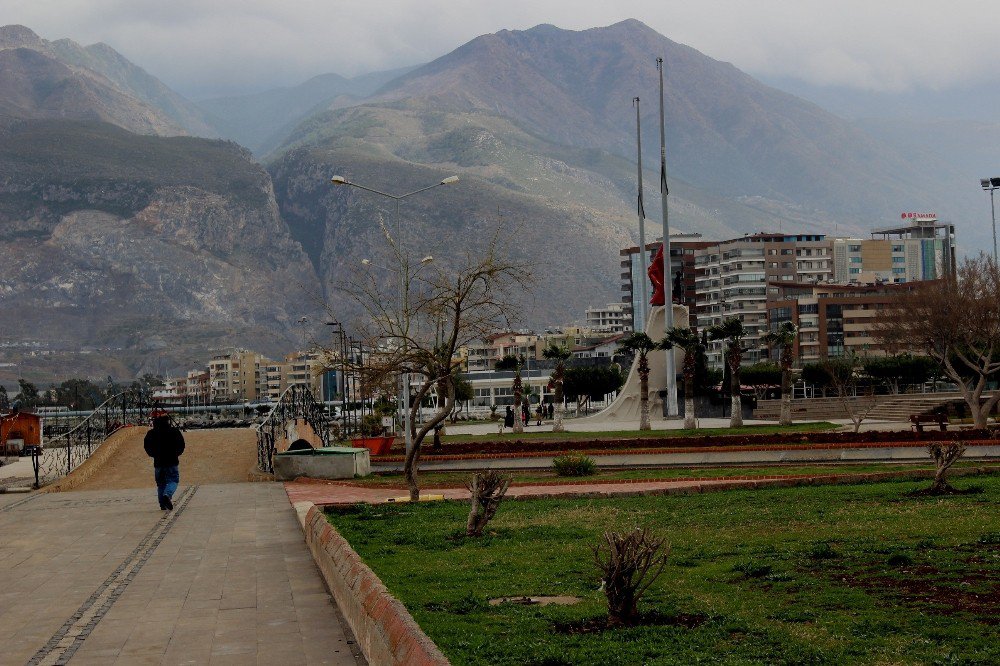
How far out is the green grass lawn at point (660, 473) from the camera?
23.7m

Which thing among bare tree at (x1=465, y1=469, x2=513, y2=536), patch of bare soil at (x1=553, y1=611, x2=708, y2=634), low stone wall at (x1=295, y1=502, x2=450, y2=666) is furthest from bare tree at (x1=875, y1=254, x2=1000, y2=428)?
patch of bare soil at (x1=553, y1=611, x2=708, y2=634)

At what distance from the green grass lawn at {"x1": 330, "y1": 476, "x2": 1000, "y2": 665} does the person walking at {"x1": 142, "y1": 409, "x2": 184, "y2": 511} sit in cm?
522

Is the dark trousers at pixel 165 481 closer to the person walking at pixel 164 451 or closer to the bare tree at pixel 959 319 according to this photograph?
the person walking at pixel 164 451

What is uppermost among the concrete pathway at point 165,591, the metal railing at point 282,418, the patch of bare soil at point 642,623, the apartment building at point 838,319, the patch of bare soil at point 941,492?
the apartment building at point 838,319

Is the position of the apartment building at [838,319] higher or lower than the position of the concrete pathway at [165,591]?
higher

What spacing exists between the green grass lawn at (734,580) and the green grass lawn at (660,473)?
736 centimetres

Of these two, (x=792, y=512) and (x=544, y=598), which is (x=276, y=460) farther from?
(x=544, y=598)

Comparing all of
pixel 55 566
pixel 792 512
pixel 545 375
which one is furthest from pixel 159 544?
pixel 545 375

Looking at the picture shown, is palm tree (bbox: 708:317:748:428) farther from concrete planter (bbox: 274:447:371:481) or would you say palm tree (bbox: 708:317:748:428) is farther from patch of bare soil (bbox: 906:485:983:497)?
patch of bare soil (bbox: 906:485:983:497)

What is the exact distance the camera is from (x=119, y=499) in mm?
24031

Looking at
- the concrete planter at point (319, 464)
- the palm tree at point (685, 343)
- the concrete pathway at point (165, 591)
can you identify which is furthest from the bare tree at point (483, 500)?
the palm tree at point (685, 343)

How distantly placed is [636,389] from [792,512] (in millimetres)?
52104

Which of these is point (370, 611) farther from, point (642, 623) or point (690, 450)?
point (690, 450)

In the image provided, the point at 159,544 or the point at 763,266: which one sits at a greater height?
the point at 763,266
